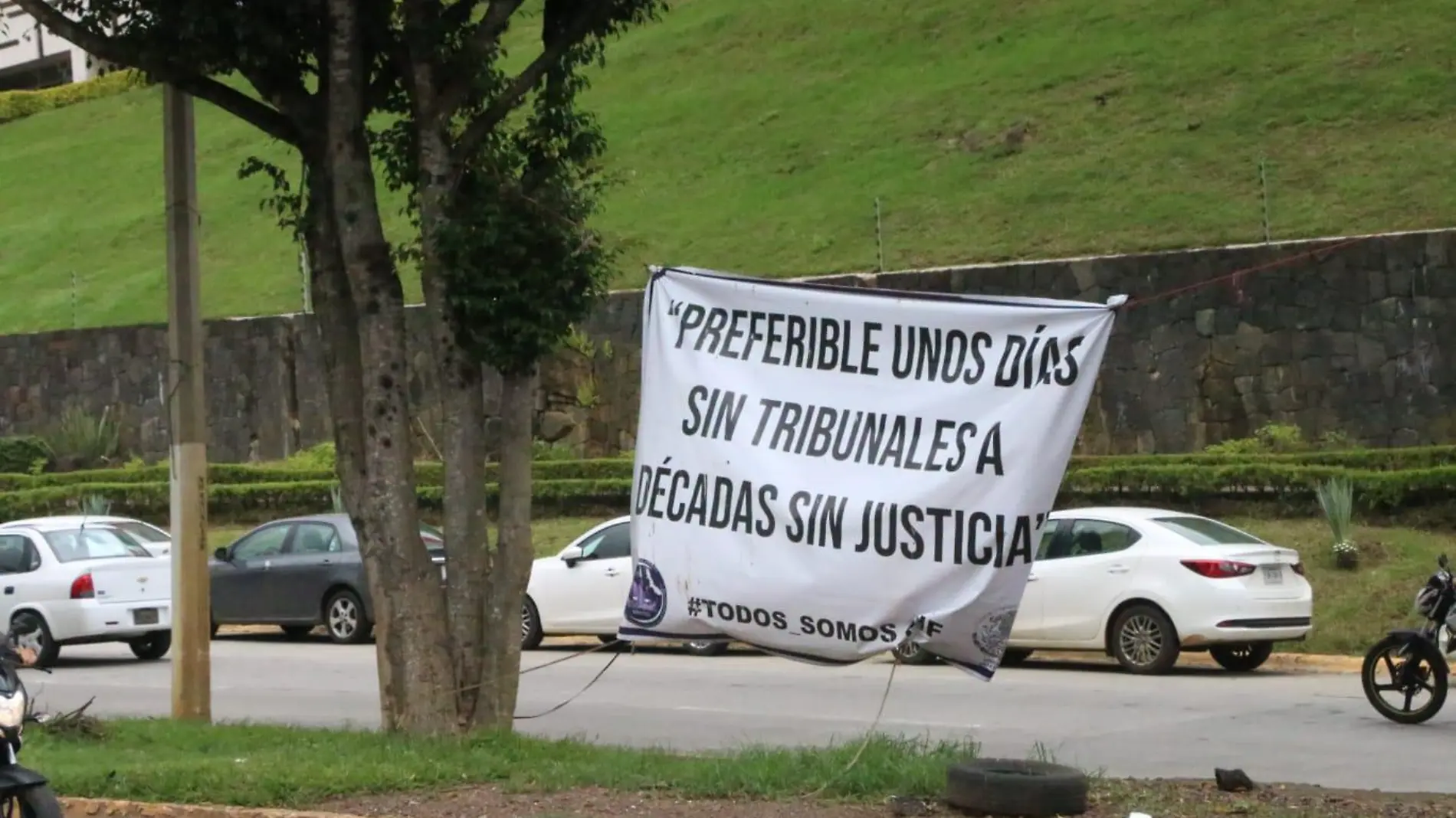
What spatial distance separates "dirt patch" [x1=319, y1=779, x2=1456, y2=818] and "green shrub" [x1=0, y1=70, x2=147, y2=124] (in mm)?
55781

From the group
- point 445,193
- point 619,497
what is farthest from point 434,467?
point 445,193

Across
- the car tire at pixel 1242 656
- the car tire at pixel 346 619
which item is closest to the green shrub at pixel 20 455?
the car tire at pixel 346 619

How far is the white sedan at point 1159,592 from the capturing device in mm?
15750

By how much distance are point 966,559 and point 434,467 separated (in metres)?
20.4

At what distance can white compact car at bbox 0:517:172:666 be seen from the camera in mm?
18438

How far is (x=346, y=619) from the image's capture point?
2050cm

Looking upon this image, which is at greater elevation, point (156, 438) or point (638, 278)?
point (638, 278)

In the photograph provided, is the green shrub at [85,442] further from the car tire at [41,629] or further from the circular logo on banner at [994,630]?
the circular logo on banner at [994,630]

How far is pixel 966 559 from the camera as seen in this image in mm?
7465

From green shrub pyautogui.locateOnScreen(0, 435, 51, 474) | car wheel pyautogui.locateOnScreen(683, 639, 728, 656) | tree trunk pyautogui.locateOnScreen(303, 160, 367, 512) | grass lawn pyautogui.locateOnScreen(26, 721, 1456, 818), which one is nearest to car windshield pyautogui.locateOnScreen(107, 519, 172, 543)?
car wheel pyautogui.locateOnScreen(683, 639, 728, 656)

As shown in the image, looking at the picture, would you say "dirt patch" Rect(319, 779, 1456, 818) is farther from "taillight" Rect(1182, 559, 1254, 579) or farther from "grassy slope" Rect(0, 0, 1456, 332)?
"grassy slope" Rect(0, 0, 1456, 332)

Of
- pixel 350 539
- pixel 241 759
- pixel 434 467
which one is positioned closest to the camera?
pixel 241 759

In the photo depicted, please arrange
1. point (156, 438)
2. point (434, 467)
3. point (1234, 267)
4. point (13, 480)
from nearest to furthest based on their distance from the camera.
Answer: point (1234, 267) < point (434, 467) < point (13, 480) < point (156, 438)

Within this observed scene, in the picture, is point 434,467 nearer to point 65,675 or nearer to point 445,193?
point 65,675
